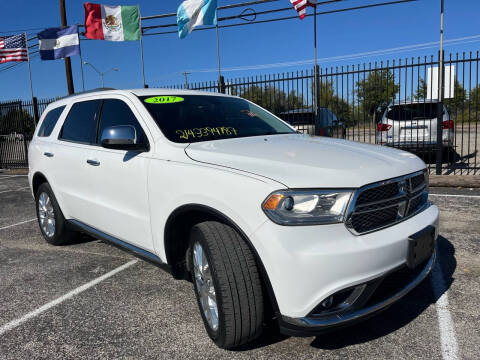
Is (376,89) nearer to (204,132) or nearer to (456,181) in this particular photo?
(456,181)

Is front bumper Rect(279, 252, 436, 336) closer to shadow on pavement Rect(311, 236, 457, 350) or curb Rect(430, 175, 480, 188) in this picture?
shadow on pavement Rect(311, 236, 457, 350)

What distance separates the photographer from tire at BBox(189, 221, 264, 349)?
2236 millimetres

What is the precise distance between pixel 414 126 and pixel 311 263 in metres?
→ 8.93

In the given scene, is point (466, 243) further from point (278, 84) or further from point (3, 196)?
point (3, 196)

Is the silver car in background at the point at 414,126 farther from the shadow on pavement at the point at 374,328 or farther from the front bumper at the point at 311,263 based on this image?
the front bumper at the point at 311,263

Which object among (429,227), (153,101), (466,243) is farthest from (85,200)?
(466,243)

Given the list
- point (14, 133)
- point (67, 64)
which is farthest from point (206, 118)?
point (14, 133)

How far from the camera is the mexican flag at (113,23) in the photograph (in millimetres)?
12977

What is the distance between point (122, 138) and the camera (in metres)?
2.98

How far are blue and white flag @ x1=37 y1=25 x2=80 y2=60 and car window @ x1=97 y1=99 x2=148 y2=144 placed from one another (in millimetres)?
11318

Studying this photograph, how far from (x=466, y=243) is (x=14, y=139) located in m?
16.0

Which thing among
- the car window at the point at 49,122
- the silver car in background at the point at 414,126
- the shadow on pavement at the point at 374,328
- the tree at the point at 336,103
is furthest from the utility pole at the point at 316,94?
the shadow on pavement at the point at 374,328

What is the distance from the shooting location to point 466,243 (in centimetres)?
432

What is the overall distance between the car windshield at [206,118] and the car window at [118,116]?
16 cm
